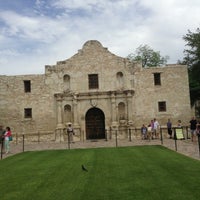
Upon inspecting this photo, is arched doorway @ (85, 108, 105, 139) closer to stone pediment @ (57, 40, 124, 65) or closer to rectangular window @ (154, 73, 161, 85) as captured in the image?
stone pediment @ (57, 40, 124, 65)

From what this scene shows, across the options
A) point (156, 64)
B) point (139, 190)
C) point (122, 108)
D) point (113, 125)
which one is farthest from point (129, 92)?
point (156, 64)

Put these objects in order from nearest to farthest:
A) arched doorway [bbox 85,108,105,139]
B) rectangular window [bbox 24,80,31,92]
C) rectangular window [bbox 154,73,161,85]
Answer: rectangular window [bbox 154,73,161,85], arched doorway [bbox 85,108,105,139], rectangular window [bbox 24,80,31,92]

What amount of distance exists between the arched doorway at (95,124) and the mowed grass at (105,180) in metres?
13.4


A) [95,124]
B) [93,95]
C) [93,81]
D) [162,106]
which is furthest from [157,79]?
[95,124]

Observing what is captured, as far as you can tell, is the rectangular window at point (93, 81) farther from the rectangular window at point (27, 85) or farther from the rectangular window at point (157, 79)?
the rectangular window at point (27, 85)

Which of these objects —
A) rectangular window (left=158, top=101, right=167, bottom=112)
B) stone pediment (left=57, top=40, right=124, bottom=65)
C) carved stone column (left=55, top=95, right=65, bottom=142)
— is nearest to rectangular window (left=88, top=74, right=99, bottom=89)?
stone pediment (left=57, top=40, right=124, bottom=65)

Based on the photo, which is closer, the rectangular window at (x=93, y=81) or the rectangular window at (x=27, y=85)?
the rectangular window at (x=93, y=81)

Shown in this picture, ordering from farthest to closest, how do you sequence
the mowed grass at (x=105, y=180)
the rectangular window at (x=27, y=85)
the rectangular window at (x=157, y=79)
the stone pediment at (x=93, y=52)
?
the rectangular window at (x=27, y=85)
the stone pediment at (x=93, y=52)
the rectangular window at (x=157, y=79)
the mowed grass at (x=105, y=180)

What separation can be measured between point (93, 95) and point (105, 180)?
16772mm

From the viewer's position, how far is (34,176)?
848 cm

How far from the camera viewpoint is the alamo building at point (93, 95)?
77.7 ft

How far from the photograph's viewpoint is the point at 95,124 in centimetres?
2445

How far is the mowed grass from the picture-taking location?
6.22m

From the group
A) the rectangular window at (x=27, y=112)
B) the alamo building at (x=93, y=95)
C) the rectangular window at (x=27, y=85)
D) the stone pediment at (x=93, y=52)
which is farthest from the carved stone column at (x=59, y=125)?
the stone pediment at (x=93, y=52)
